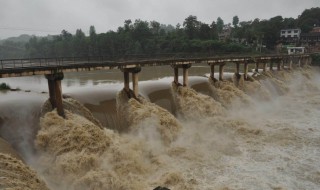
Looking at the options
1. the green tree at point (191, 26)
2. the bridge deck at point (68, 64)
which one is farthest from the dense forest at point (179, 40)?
the bridge deck at point (68, 64)

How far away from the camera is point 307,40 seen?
9506 centimetres

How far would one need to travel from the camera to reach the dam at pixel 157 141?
588 inches

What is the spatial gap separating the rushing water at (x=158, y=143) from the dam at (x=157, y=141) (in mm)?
58

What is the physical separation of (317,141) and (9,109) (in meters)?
22.6

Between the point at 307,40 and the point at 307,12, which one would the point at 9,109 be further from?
the point at 307,12

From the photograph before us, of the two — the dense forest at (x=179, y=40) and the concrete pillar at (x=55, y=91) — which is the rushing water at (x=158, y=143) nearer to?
the concrete pillar at (x=55, y=91)

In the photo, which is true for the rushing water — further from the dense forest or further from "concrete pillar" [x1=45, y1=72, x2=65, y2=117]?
the dense forest

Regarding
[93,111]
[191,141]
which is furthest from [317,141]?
[93,111]

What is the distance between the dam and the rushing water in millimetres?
58

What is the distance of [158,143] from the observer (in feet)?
64.0

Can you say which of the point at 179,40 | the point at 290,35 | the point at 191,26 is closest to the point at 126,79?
the point at 179,40

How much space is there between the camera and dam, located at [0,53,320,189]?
14.9 meters

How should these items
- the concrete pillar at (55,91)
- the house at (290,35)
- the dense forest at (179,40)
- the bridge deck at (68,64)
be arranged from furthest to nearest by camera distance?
1. the house at (290,35)
2. the dense forest at (179,40)
3. the concrete pillar at (55,91)
4. the bridge deck at (68,64)

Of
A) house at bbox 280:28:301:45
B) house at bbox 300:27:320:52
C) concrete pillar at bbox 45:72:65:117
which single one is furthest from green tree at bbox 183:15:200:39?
concrete pillar at bbox 45:72:65:117
